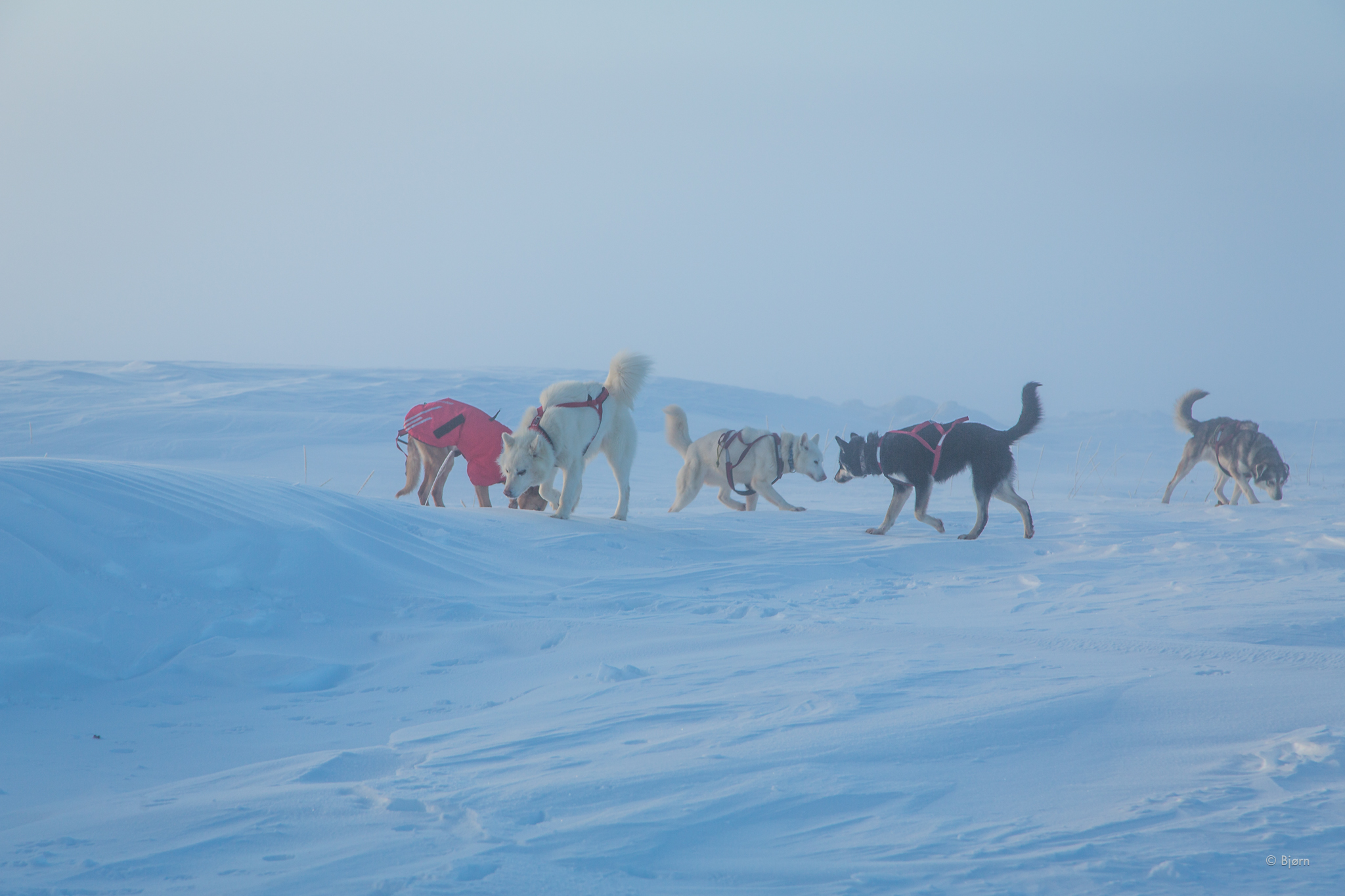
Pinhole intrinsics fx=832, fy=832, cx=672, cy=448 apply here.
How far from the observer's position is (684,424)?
10.9 meters

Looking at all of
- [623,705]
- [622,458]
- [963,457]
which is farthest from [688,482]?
[623,705]

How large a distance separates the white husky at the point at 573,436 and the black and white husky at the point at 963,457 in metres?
2.43

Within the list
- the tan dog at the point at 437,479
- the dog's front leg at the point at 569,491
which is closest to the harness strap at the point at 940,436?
the dog's front leg at the point at 569,491

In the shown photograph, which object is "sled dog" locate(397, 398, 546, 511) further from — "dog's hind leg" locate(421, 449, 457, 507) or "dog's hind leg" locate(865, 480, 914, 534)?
"dog's hind leg" locate(865, 480, 914, 534)

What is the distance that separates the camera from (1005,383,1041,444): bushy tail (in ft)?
24.9

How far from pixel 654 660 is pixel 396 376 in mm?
24800

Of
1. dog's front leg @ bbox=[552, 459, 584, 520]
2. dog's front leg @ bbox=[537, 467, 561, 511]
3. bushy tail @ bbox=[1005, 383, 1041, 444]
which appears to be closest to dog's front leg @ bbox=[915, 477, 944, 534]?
bushy tail @ bbox=[1005, 383, 1041, 444]

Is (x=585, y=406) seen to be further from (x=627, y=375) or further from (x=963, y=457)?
(x=963, y=457)

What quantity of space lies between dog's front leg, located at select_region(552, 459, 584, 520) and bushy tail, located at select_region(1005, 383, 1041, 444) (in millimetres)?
3977

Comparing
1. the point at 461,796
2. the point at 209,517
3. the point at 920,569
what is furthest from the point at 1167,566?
the point at 209,517

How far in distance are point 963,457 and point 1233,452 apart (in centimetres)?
560

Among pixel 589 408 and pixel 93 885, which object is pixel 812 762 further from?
pixel 589 408

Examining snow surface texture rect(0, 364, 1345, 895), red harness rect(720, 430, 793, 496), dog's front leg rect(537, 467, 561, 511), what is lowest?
snow surface texture rect(0, 364, 1345, 895)

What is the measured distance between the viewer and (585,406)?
25.0ft
